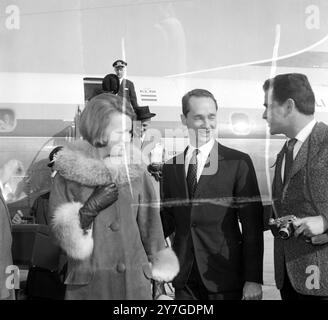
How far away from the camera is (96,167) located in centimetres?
217

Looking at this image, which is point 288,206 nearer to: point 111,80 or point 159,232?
point 159,232

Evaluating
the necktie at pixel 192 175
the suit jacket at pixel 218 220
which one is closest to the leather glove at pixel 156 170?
the suit jacket at pixel 218 220

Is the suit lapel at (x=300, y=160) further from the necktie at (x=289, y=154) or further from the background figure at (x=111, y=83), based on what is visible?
the background figure at (x=111, y=83)

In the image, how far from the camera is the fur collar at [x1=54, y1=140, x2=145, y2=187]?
7.11 feet

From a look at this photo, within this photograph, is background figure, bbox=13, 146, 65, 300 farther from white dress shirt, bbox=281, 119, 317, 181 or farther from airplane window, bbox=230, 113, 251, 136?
white dress shirt, bbox=281, 119, 317, 181

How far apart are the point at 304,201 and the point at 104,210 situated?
862mm

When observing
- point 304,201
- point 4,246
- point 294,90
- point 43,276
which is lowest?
point 43,276

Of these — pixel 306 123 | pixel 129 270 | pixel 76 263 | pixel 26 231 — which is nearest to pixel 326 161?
pixel 306 123

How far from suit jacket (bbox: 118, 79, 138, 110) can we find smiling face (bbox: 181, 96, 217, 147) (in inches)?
9.0

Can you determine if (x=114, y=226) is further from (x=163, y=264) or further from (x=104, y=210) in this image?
(x=163, y=264)

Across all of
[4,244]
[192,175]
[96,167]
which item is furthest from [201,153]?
[4,244]

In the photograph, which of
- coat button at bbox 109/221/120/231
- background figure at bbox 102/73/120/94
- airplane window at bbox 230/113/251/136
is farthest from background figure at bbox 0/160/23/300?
airplane window at bbox 230/113/251/136

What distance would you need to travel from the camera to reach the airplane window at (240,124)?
2162 mm

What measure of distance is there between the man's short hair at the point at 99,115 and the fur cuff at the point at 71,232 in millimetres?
292
